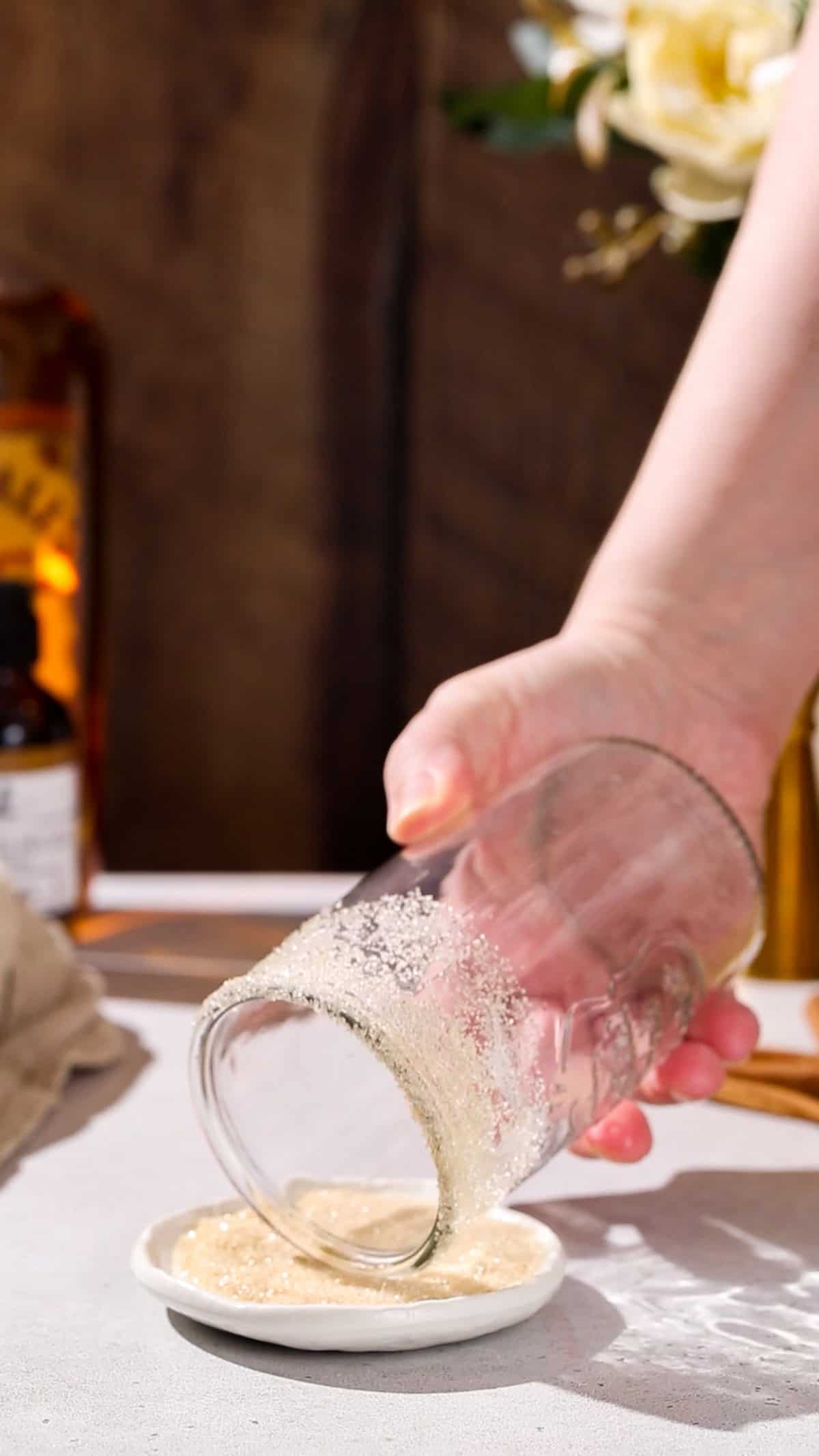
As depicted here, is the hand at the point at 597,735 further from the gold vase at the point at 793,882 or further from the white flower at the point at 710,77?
the white flower at the point at 710,77

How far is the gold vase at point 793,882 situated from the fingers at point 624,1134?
0.99 ft

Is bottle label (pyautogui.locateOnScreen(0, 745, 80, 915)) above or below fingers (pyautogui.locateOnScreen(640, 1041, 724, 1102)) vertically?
below

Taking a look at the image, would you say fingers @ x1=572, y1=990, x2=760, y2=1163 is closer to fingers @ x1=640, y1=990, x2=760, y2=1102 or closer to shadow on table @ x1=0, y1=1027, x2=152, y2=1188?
fingers @ x1=640, y1=990, x2=760, y2=1102

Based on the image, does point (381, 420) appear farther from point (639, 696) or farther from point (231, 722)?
point (639, 696)

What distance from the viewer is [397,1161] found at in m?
0.48

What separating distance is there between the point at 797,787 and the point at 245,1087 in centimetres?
41

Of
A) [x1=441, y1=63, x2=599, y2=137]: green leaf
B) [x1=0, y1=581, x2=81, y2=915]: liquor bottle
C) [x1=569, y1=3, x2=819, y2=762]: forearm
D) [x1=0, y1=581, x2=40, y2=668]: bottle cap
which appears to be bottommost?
[x1=0, y1=581, x2=81, y2=915]: liquor bottle

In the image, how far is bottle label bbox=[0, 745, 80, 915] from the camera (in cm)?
80

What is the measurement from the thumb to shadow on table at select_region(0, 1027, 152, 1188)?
17cm

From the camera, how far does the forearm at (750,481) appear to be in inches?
22.4

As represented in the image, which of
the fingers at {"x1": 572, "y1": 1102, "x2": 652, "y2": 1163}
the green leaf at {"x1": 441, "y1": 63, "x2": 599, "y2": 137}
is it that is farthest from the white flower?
the fingers at {"x1": 572, "y1": 1102, "x2": 652, "y2": 1163}

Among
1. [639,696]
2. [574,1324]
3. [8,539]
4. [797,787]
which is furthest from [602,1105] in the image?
[8,539]

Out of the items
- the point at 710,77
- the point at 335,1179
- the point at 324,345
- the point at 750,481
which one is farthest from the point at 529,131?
the point at 335,1179

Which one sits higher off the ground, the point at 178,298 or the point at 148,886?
the point at 178,298
